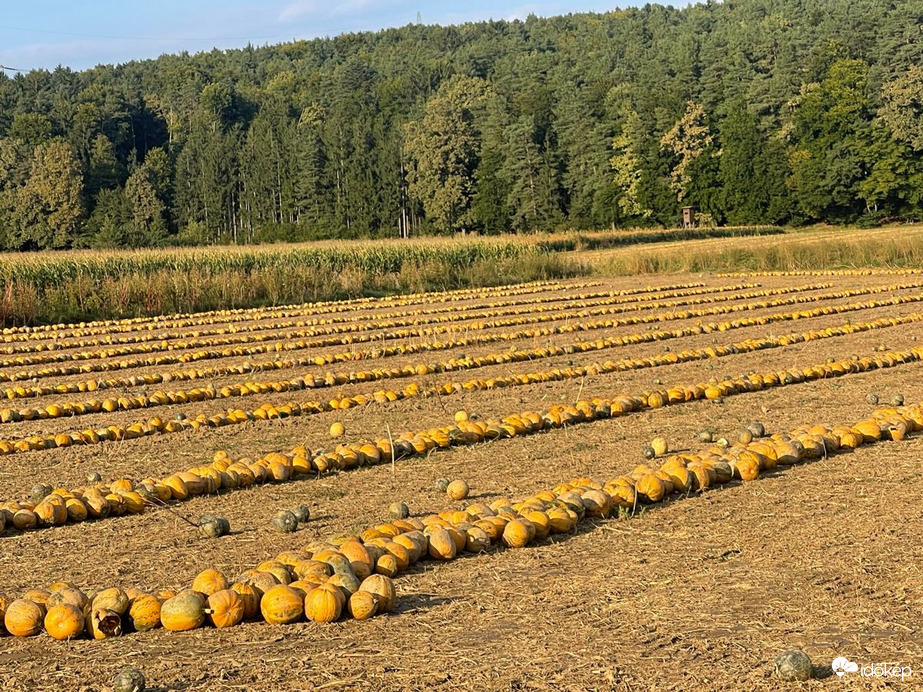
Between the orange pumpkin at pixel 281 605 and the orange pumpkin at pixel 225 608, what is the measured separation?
3.9 inches

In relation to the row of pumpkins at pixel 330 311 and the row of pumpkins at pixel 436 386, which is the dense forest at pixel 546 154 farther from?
the row of pumpkins at pixel 436 386

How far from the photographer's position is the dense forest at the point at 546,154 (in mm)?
71750

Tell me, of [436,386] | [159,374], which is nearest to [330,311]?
[159,374]

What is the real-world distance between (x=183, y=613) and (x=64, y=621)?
469 millimetres

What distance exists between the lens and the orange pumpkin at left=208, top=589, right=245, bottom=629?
4.64m

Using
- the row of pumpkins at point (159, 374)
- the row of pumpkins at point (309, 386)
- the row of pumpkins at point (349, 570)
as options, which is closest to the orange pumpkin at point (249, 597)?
the row of pumpkins at point (349, 570)

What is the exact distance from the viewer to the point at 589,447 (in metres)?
8.65

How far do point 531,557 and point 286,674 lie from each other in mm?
1851

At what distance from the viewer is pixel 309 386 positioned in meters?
12.9

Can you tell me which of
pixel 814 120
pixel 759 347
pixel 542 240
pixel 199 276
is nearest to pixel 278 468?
pixel 759 347

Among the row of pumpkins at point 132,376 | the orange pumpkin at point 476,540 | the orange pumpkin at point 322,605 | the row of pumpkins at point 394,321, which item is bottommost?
the row of pumpkins at point 394,321

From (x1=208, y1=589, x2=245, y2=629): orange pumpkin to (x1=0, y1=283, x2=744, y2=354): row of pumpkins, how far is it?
1298 cm

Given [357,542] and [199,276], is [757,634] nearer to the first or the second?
[357,542]

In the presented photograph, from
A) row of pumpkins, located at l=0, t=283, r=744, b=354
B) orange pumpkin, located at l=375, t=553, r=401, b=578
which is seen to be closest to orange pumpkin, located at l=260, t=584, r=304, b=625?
orange pumpkin, located at l=375, t=553, r=401, b=578
